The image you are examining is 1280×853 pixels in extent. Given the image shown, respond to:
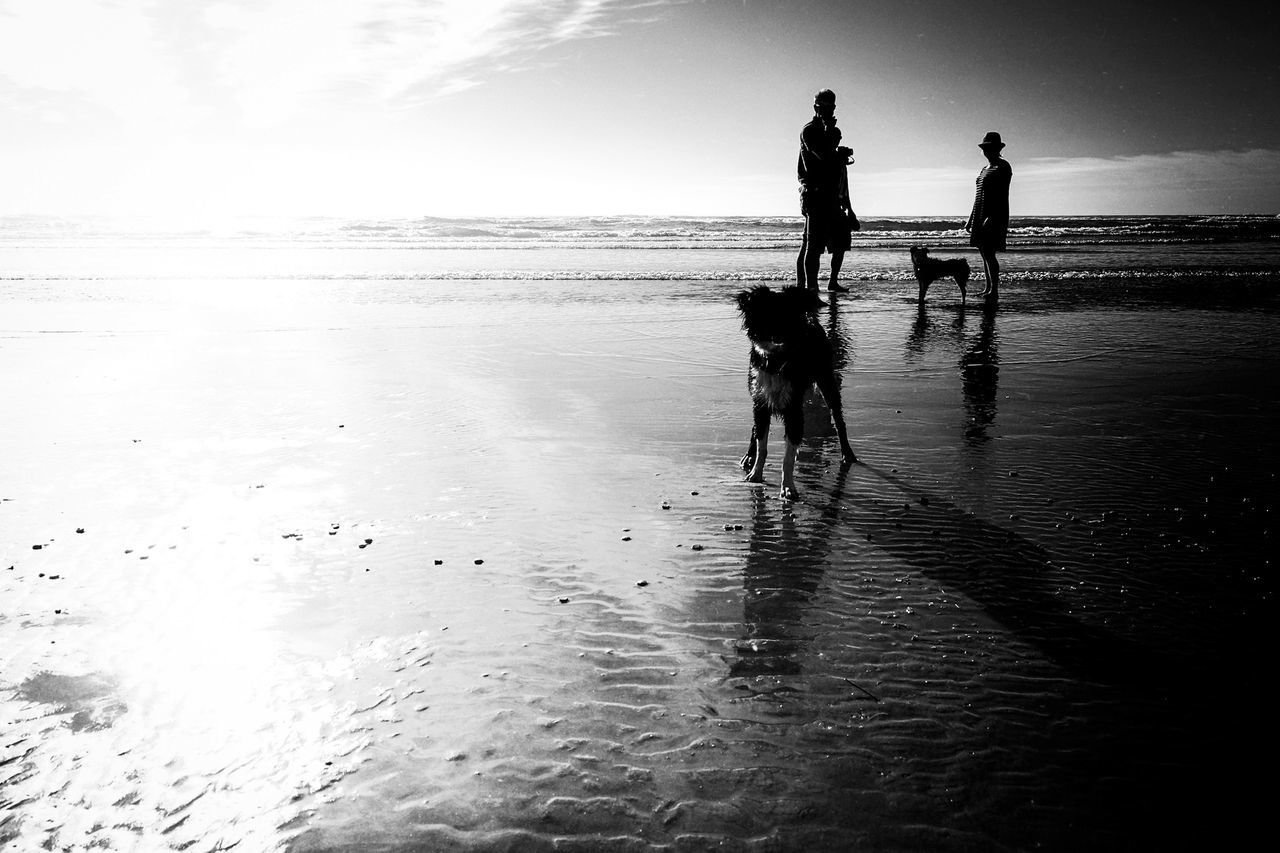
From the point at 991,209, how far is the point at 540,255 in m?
16.2

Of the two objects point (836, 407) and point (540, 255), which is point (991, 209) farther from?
point (540, 255)

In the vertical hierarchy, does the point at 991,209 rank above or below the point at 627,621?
above

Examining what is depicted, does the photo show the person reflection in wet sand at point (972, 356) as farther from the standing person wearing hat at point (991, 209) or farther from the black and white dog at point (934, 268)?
the standing person wearing hat at point (991, 209)

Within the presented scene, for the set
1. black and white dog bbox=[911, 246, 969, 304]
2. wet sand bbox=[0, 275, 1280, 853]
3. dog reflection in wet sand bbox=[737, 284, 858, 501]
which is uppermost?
black and white dog bbox=[911, 246, 969, 304]

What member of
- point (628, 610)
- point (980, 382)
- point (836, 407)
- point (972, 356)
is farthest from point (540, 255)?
point (628, 610)

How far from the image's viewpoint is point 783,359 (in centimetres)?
489

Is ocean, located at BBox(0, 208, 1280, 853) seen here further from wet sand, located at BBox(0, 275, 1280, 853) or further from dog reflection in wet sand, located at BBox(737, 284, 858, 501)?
dog reflection in wet sand, located at BBox(737, 284, 858, 501)

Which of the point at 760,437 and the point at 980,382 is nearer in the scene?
the point at 760,437

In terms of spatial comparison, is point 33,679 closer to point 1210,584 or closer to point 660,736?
point 660,736

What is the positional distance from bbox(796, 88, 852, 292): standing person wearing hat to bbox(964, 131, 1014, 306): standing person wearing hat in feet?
9.90

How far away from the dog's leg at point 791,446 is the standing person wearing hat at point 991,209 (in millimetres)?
10429

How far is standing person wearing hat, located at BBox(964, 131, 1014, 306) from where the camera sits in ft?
45.5

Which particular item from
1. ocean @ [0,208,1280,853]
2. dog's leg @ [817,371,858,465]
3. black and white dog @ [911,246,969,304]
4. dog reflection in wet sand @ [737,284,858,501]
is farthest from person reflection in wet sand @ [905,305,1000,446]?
dog reflection in wet sand @ [737,284,858,501]

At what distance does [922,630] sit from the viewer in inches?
127
